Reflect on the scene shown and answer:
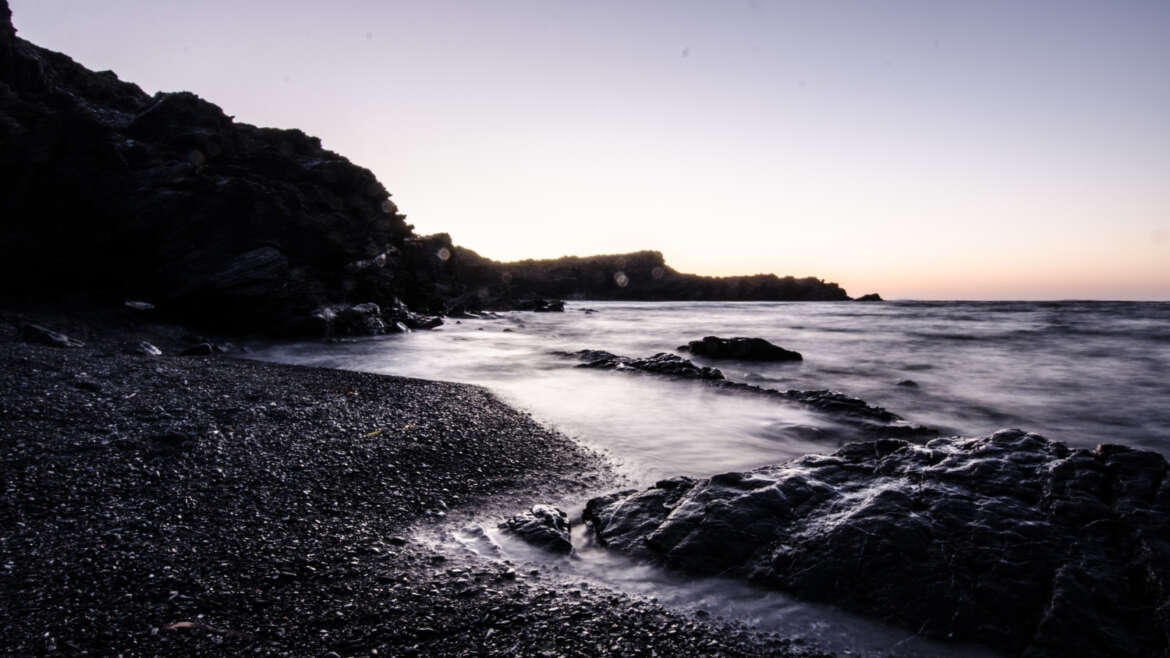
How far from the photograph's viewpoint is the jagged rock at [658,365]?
17.4 meters

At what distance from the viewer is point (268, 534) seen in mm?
5531

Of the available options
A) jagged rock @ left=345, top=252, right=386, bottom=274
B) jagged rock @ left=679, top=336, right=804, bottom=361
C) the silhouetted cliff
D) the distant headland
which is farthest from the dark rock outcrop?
the silhouetted cliff

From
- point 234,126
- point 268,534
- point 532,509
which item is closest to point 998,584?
point 532,509

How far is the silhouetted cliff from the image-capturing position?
14438 centimetres

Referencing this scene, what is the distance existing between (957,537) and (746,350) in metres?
17.8

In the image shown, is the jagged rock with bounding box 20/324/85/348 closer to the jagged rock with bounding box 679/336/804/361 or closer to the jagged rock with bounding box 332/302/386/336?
the jagged rock with bounding box 332/302/386/336

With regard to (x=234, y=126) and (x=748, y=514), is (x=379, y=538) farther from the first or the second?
(x=234, y=126)

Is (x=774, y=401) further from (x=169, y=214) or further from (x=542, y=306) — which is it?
(x=542, y=306)

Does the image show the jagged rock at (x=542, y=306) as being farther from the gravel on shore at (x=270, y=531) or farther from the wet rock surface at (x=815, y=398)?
the gravel on shore at (x=270, y=531)

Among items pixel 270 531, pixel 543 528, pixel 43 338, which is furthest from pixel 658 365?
pixel 43 338

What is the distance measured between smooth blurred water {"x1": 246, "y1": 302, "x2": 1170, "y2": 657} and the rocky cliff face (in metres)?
5.02

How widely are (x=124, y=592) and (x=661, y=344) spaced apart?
29.6m

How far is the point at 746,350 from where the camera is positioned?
22531 mm

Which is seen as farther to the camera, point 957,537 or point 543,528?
point 543,528
